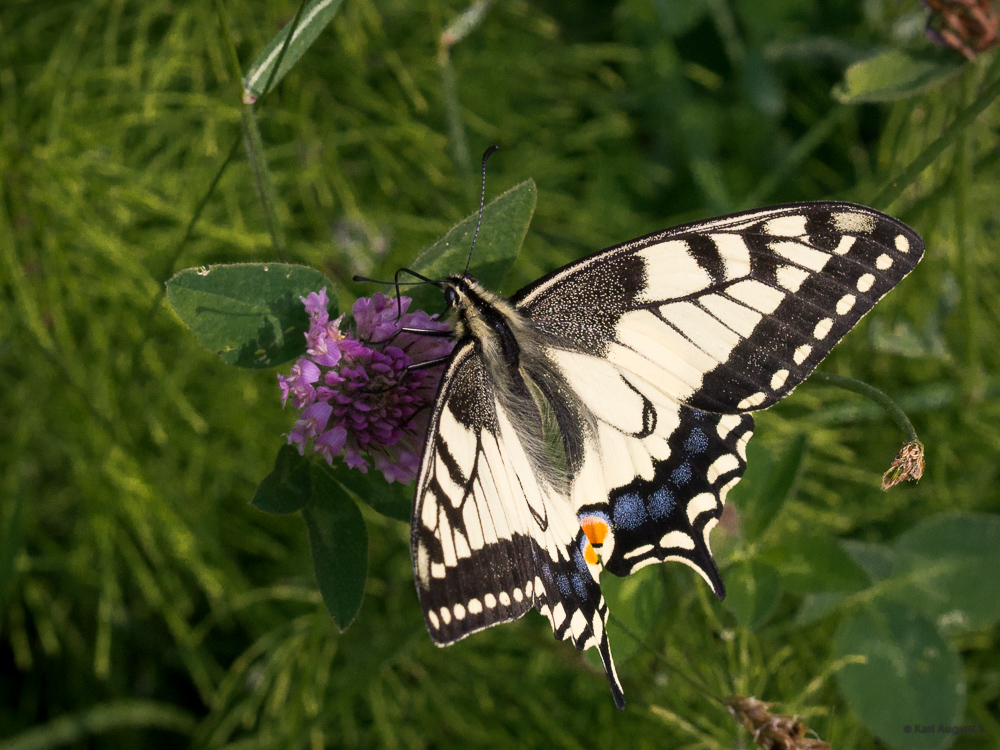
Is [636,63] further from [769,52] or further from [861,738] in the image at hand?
[861,738]

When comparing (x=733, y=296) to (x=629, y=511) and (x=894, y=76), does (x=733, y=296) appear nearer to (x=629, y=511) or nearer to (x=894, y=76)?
(x=629, y=511)

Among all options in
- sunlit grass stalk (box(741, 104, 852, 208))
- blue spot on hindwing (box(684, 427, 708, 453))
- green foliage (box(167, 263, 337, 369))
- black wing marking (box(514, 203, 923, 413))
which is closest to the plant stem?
black wing marking (box(514, 203, 923, 413))

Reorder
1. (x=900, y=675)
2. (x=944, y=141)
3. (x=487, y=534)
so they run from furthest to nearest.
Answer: (x=900, y=675) < (x=944, y=141) < (x=487, y=534)

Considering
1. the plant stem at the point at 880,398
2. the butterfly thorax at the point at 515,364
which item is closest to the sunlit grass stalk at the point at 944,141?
the plant stem at the point at 880,398

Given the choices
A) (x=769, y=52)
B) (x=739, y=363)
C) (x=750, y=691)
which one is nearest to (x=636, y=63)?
(x=769, y=52)

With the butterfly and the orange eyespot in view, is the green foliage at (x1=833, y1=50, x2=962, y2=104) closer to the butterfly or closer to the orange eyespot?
the butterfly

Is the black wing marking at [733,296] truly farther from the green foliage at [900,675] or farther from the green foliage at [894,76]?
the green foliage at [900,675]

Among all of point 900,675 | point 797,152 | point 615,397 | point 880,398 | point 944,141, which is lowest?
point 900,675

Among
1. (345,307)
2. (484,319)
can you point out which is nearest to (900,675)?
(484,319)

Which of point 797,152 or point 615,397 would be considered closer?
point 615,397
